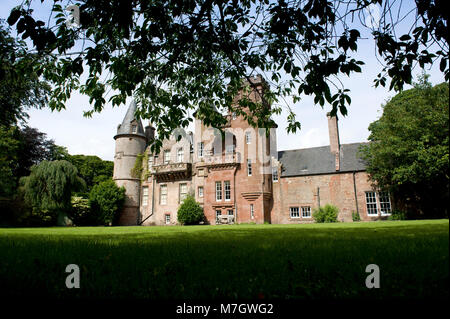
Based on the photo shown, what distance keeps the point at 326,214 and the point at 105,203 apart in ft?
84.3

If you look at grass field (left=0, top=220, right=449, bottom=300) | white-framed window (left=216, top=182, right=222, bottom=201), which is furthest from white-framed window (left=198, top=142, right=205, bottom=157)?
A: grass field (left=0, top=220, right=449, bottom=300)

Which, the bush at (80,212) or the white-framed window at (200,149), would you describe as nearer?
the bush at (80,212)

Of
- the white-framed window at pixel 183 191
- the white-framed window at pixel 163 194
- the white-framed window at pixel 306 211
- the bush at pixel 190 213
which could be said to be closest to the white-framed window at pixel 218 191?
the bush at pixel 190 213

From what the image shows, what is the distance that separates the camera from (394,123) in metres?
25.7

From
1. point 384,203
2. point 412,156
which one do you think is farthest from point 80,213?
point 412,156

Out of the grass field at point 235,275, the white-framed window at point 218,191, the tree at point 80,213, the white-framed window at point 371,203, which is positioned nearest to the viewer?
the grass field at point 235,275

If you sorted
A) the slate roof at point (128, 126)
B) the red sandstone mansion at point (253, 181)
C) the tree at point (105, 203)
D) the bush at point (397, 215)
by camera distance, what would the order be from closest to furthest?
1. the bush at point (397, 215)
2. the red sandstone mansion at point (253, 181)
3. the tree at point (105, 203)
4. the slate roof at point (128, 126)

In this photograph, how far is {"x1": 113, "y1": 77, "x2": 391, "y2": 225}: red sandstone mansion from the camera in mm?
30500

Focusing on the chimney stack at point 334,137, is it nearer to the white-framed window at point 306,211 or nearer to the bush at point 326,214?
the bush at point 326,214

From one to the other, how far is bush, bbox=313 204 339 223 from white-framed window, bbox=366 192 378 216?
317 centimetres

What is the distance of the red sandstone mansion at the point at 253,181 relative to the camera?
30500 mm

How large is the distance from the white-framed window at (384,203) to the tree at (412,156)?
2.74 ft
